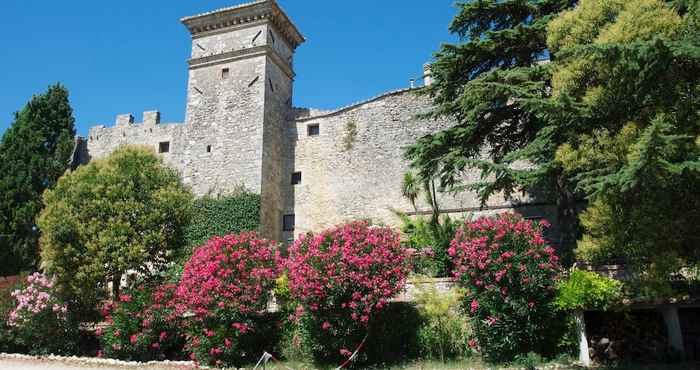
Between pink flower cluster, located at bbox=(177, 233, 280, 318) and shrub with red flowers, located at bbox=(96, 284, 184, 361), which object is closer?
pink flower cluster, located at bbox=(177, 233, 280, 318)

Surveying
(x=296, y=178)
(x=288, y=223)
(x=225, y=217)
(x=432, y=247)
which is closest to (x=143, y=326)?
(x=225, y=217)

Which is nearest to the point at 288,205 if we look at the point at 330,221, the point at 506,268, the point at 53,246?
the point at 330,221

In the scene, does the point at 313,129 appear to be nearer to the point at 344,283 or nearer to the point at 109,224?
the point at 109,224

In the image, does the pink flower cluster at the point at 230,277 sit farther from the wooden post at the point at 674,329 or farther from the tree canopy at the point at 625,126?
the wooden post at the point at 674,329

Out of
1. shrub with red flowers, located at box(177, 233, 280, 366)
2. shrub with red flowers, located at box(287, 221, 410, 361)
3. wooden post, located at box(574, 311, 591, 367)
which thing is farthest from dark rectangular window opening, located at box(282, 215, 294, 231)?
wooden post, located at box(574, 311, 591, 367)

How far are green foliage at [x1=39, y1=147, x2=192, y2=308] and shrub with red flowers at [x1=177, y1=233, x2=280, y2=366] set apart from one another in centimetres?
308

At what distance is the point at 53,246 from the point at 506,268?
40.1 ft

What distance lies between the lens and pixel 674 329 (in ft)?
34.4

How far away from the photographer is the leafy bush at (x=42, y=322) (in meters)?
Result: 14.3

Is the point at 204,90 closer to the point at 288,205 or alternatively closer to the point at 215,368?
the point at 288,205

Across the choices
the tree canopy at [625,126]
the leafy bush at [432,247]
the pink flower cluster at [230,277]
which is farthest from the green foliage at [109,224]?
the tree canopy at [625,126]

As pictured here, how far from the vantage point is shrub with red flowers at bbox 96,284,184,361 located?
13273 millimetres

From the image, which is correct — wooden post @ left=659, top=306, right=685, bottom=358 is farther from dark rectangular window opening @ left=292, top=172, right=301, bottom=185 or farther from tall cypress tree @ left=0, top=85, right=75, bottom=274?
tall cypress tree @ left=0, top=85, right=75, bottom=274

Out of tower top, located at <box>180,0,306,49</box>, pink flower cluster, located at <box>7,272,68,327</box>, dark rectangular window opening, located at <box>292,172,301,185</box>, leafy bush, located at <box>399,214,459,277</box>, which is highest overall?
tower top, located at <box>180,0,306,49</box>
